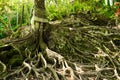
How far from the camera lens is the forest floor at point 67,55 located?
3.88 m

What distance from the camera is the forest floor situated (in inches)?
153

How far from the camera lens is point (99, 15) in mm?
6645

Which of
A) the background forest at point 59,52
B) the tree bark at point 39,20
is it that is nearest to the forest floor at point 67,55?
the background forest at point 59,52

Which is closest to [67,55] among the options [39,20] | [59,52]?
[59,52]

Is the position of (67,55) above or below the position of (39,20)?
below

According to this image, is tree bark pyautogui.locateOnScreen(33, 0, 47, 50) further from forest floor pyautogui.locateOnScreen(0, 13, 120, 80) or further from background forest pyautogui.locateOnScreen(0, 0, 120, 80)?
forest floor pyautogui.locateOnScreen(0, 13, 120, 80)

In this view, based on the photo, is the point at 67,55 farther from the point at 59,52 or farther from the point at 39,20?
the point at 39,20

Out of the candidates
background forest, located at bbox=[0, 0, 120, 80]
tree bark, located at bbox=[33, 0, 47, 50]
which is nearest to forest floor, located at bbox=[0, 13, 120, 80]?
background forest, located at bbox=[0, 0, 120, 80]

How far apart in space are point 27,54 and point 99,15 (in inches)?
108

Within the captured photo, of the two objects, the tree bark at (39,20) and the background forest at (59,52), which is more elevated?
the tree bark at (39,20)

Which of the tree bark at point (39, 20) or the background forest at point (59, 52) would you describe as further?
the tree bark at point (39, 20)

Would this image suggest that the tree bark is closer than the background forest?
No

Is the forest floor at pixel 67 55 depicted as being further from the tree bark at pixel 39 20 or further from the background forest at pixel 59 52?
the tree bark at pixel 39 20

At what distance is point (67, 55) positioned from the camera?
4613 millimetres
